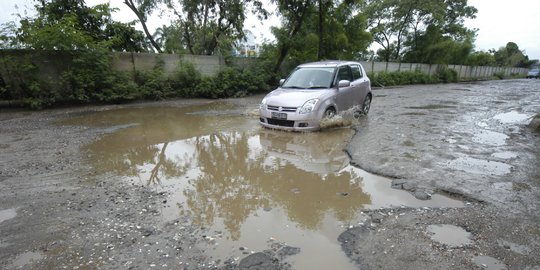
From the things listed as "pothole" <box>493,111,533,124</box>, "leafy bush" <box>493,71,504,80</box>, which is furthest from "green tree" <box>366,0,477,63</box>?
"pothole" <box>493,111,533,124</box>

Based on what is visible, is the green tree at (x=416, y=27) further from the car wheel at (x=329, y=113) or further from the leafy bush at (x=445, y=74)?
the car wheel at (x=329, y=113)

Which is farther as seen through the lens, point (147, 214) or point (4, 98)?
point (4, 98)

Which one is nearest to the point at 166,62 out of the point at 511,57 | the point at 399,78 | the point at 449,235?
the point at 449,235

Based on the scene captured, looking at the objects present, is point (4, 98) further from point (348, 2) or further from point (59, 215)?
point (348, 2)

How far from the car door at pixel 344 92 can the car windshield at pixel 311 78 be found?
0.26 meters

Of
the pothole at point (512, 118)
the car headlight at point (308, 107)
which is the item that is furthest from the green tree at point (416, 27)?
the car headlight at point (308, 107)

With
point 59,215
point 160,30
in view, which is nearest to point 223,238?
point 59,215

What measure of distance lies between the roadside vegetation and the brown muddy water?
3.95 metres

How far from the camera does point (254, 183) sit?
445cm

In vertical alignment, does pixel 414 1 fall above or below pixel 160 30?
above

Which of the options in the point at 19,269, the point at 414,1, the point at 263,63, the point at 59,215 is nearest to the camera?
the point at 19,269

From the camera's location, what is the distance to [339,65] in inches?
324

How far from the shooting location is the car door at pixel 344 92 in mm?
7844

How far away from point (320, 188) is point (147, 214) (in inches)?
89.2
